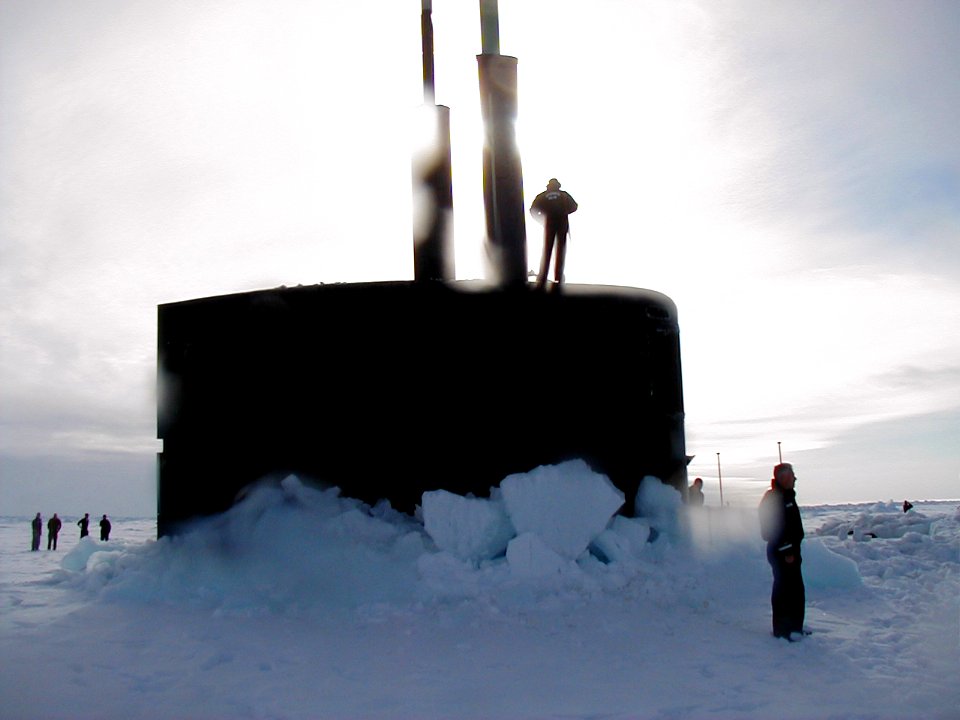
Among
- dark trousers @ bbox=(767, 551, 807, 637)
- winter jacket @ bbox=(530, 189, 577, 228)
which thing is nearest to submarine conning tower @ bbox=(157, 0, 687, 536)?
winter jacket @ bbox=(530, 189, 577, 228)

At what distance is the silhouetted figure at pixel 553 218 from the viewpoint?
9.41m

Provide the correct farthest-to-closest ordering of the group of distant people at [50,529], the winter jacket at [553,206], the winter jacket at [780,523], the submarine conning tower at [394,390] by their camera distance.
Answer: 1. the group of distant people at [50,529]
2. the winter jacket at [553,206]
3. the submarine conning tower at [394,390]
4. the winter jacket at [780,523]

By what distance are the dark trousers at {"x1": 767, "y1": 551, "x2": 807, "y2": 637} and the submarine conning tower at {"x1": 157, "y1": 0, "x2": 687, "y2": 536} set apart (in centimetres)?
212

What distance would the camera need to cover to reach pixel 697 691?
4684 millimetres

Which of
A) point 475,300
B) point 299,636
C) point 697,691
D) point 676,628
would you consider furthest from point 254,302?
point 697,691

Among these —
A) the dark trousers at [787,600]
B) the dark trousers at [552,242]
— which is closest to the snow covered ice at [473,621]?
Result: the dark trousers at [787,600]

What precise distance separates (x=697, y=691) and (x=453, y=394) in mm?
3578

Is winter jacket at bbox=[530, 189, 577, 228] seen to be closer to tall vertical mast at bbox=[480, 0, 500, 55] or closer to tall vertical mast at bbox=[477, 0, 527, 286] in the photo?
tall vertical mast at bbox=[477, 0, 527, 286]

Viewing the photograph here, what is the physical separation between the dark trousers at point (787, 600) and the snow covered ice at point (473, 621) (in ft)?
0.57

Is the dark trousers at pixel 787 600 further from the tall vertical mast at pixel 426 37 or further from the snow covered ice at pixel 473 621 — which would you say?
the tall vertical mast at pixel 426 37

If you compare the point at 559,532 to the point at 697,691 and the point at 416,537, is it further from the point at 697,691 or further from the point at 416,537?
the point at 697,691

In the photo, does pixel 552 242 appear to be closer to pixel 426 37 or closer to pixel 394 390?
pixel 394 390

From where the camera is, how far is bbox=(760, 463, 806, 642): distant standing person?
602 cm

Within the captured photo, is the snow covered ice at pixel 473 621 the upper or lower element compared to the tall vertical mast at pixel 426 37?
lower
